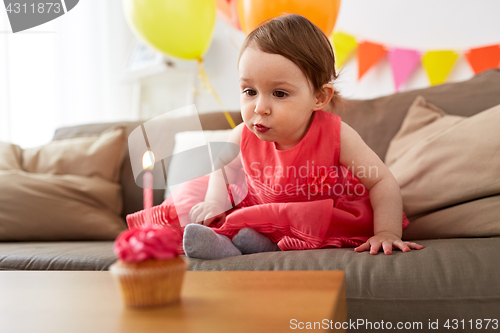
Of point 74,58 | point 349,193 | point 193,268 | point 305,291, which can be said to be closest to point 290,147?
point 349,193

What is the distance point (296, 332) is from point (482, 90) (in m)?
1.27

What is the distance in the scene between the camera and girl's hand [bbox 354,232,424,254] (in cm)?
88

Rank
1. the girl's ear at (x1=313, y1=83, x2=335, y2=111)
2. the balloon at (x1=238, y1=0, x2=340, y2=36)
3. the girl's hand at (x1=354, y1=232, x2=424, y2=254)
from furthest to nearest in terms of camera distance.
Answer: the balloon at (x1=238, y1=0, x2=340, y2=36), the girl's ear at (x1=313, y1=83, x2=335, y2=111), the girl's hand at (x1=354, y1=232, x2=424, y2=254)

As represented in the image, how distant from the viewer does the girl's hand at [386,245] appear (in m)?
0.88

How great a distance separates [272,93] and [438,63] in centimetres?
134

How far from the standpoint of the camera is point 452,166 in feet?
3.61

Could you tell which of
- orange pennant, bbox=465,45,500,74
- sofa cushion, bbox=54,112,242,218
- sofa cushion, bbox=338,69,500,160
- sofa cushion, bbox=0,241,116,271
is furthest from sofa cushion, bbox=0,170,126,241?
orange pennant, bbox=465,45,500,74

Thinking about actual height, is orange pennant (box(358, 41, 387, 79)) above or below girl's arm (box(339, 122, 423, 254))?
above

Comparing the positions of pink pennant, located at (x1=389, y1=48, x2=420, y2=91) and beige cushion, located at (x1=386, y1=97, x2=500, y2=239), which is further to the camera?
pink pennant, located at (x1=389, y1=48, x2=420, y2=91)

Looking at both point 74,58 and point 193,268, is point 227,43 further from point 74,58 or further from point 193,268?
point 193,268

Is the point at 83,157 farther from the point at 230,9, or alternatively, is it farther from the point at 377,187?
the point at 377,187

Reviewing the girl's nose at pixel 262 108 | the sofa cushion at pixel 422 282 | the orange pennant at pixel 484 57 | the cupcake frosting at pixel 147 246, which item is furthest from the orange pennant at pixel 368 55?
the cupcake frosting at pixel 147 246

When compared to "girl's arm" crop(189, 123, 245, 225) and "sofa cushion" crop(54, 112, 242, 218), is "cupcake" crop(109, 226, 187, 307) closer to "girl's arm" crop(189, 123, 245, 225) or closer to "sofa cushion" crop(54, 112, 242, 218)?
"girl's arm" crop(189, 123, 245, 225)

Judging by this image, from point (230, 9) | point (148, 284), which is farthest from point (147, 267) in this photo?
point (230, 9)
